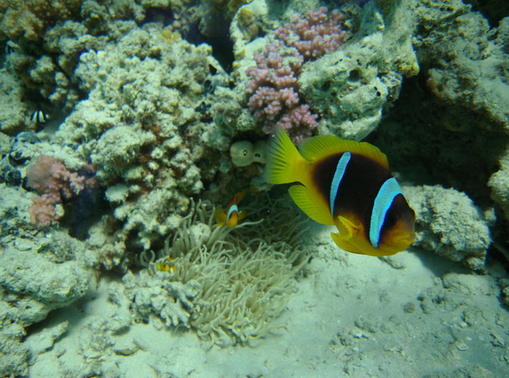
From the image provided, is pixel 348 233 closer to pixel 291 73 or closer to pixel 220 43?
pixel 291 73

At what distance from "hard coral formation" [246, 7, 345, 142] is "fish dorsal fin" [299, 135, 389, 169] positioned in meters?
0.85

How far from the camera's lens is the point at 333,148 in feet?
4.39

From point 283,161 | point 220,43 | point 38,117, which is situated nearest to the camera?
point 283,161

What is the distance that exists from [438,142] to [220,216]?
2717 millimetres

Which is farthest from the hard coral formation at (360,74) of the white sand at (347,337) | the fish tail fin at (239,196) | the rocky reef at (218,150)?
the white sand at (347,337)

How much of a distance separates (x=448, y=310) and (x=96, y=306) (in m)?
3.09

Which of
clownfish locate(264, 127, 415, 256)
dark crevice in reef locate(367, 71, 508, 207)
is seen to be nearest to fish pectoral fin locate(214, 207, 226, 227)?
clownfish locate(264, 127, 415, 256)

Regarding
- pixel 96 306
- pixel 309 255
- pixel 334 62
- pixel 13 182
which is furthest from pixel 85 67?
pixel 309 255

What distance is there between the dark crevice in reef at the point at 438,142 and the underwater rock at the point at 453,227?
0.35 m

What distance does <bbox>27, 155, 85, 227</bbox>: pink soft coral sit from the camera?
2.26 metres

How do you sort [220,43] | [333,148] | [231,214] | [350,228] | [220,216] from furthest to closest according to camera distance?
[220,43]
[220,216]
[231,214]
[333,148]
[350,228]

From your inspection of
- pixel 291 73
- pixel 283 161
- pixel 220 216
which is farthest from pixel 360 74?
pixel 220 216

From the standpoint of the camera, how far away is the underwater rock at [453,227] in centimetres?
259

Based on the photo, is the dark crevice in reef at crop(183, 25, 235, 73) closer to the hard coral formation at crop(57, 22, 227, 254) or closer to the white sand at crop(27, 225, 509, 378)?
the hard coral formation at crop(57, 22, 227, 254)
